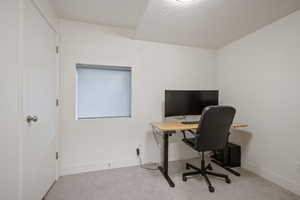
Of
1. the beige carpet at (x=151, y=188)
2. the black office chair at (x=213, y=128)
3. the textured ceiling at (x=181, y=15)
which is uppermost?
the textured ceiling at (x=181, y=15)

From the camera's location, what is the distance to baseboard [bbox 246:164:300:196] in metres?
1.82

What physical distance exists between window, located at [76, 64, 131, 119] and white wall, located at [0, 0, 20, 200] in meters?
1.15

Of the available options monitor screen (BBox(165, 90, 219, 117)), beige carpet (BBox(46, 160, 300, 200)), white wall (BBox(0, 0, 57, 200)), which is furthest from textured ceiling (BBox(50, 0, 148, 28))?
beige carpet (BBox(46, 160, 300, 200))

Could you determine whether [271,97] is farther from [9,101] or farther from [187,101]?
[9,101]

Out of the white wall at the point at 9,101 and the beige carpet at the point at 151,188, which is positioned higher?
the white wall at the point at 9,101

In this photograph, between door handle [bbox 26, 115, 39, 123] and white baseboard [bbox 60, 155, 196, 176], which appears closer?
door handle [bbox 26, 115, 39, 123]

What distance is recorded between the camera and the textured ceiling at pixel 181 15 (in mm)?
1812

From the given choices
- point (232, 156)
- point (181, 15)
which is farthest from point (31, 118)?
point (232, 156)

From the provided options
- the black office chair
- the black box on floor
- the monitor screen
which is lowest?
the black box on floor

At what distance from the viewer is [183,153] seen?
9.17ft

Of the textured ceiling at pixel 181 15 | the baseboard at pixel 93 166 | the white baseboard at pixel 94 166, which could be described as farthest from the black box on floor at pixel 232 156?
the textured ceiling at pixel 181 15

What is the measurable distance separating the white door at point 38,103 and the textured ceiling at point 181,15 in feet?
1.89

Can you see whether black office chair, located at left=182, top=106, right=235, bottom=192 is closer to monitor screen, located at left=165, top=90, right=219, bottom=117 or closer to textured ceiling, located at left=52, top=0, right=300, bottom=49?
monitor screen, located at left=165, top=90, right=219, bottom=117

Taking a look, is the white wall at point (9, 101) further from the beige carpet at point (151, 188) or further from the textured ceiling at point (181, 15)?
the textured ceiling at point (181, 15)
